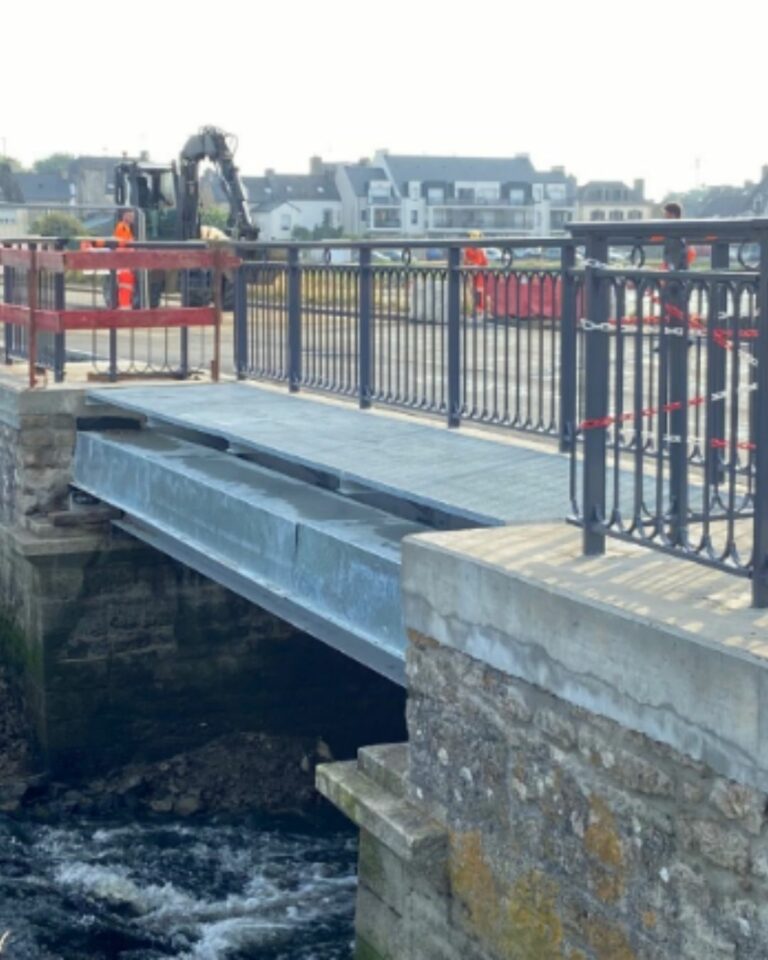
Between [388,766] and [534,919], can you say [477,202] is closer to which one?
[388,766]

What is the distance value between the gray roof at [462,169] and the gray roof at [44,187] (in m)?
24.9

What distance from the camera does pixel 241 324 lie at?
13.9m

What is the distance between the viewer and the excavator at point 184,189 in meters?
28.5

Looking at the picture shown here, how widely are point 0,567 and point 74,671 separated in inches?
55.5

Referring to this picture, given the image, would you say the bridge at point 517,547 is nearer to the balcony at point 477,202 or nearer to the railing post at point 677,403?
the railing post at point 677,403

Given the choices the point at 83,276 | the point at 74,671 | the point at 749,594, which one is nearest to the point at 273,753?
the point at 74,671

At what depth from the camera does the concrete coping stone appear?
17.1ft

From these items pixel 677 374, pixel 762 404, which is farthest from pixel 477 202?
pixel 762 404

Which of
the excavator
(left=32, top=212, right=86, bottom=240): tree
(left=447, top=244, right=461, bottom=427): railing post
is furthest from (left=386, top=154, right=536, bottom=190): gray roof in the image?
(left=447, top=244, right=461, bottom=427): railing post

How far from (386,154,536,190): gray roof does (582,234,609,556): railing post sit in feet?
422

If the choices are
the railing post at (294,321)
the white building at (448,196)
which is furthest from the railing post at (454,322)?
the white building at (448,196)

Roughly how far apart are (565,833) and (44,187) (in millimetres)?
137159

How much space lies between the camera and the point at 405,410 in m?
11.2

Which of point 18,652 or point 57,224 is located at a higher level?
point 57,224
